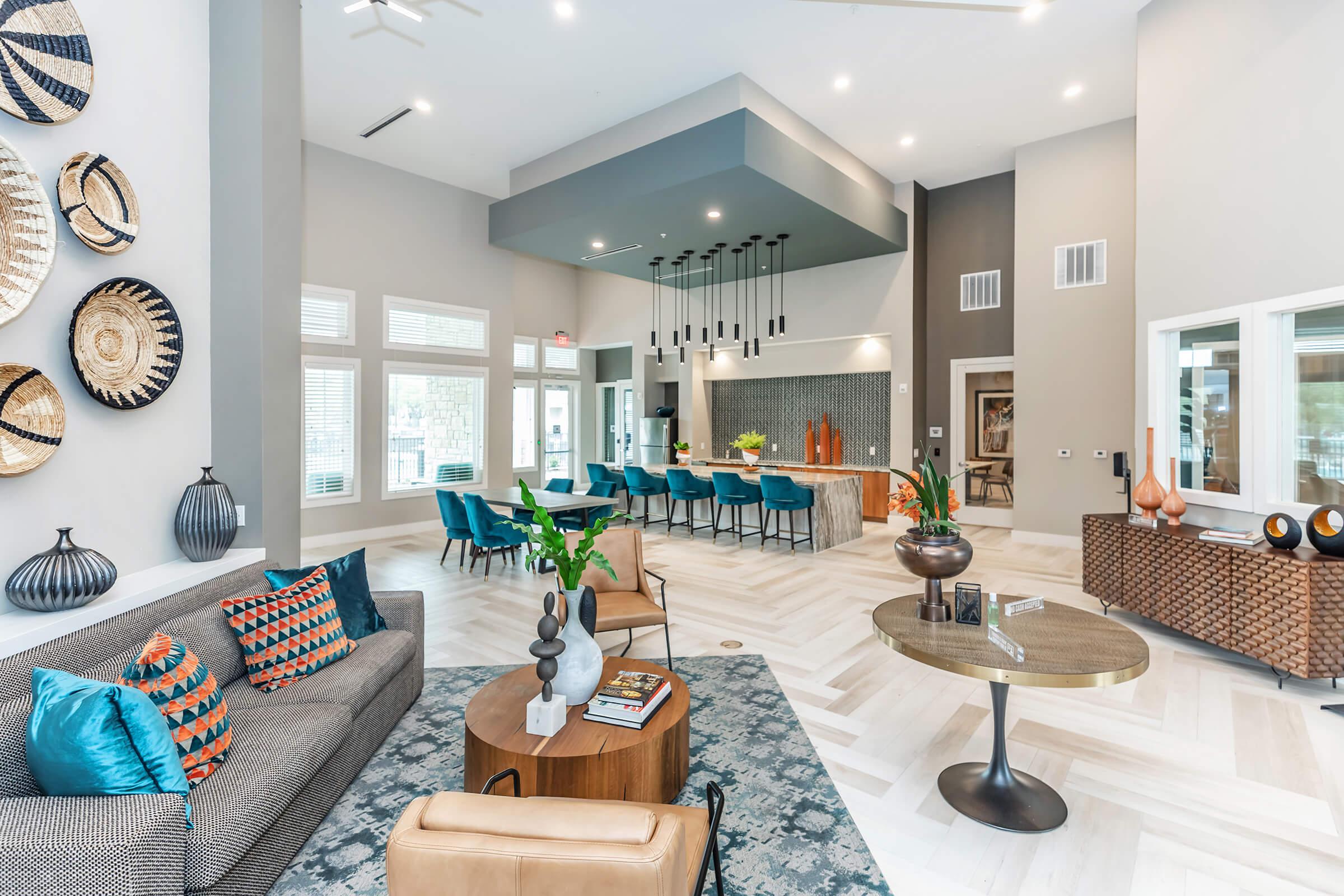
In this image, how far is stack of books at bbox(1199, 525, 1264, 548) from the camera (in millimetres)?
3829

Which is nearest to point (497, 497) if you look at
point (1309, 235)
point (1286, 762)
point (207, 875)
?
point (207, 875)

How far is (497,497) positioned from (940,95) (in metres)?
5.97

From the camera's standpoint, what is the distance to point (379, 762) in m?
2.74

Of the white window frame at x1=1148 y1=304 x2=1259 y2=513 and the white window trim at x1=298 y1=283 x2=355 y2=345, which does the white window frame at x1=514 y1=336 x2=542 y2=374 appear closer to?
the white window trim at x1=298 y1=283 x2=355 y2=345

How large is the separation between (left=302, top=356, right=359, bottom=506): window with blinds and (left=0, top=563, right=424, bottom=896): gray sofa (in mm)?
4797

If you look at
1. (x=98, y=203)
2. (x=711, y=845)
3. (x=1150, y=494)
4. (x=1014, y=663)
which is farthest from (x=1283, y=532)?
(x=98, y=203)

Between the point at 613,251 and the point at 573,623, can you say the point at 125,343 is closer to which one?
the point at 573,623

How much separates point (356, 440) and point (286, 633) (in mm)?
5782

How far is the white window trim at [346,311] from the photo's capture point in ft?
24.1

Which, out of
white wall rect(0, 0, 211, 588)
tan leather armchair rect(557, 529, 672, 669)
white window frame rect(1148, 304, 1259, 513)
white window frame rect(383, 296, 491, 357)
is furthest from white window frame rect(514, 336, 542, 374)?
white window frame rect(1148, 304, 1259, 513)

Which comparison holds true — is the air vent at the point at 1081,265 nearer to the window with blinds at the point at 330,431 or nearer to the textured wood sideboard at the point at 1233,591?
the textured wood sideboard at the point at 1233,591

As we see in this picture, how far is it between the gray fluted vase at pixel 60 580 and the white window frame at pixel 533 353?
890 cm

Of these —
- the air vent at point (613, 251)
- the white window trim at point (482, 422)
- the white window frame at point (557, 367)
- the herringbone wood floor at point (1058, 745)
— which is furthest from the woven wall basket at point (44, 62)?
→ the white window frame at point (557, 367)

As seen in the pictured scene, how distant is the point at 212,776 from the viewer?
1.90 meters
